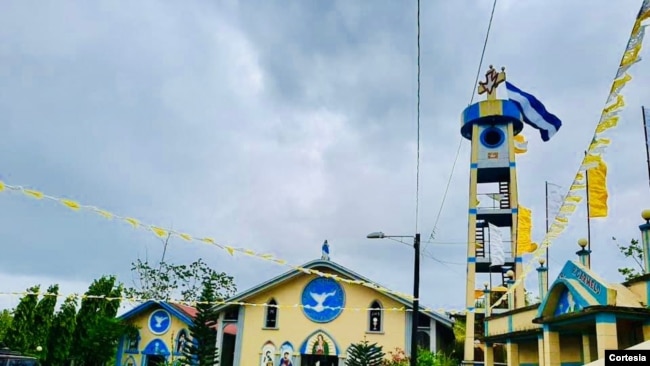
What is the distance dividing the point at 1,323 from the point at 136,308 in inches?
549

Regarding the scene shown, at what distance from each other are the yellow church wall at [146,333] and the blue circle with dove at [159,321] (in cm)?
16

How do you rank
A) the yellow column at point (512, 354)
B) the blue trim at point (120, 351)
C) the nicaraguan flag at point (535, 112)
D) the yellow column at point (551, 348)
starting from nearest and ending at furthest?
the yellow column at point (551, 348) → the yellow column at point (512, 354) → the nicaraguan flag at point (535, 112) → the blue trim at point (120, 351)

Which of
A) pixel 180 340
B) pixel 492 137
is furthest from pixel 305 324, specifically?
pixel 492 137

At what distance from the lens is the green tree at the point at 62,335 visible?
28344mm

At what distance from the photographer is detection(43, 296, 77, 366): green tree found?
28344mm

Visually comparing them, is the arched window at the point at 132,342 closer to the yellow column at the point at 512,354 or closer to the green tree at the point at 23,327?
the green tree at the point at 23,327

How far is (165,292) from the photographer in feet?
146

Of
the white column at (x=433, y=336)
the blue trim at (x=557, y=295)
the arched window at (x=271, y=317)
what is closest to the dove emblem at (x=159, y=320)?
the arched window at (x=271, y=317)

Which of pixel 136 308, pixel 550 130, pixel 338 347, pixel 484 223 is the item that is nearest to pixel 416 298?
pixel 550 130

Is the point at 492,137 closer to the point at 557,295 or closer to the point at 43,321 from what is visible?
the point at 557,295

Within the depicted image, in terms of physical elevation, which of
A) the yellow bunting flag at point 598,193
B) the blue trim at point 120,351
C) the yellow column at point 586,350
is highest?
the yellow bunting flag at point 598,193

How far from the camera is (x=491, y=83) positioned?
31.1 metres

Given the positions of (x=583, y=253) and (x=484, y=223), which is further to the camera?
(x=484, y=223)

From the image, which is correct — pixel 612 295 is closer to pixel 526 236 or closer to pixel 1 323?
pixel 526 236
